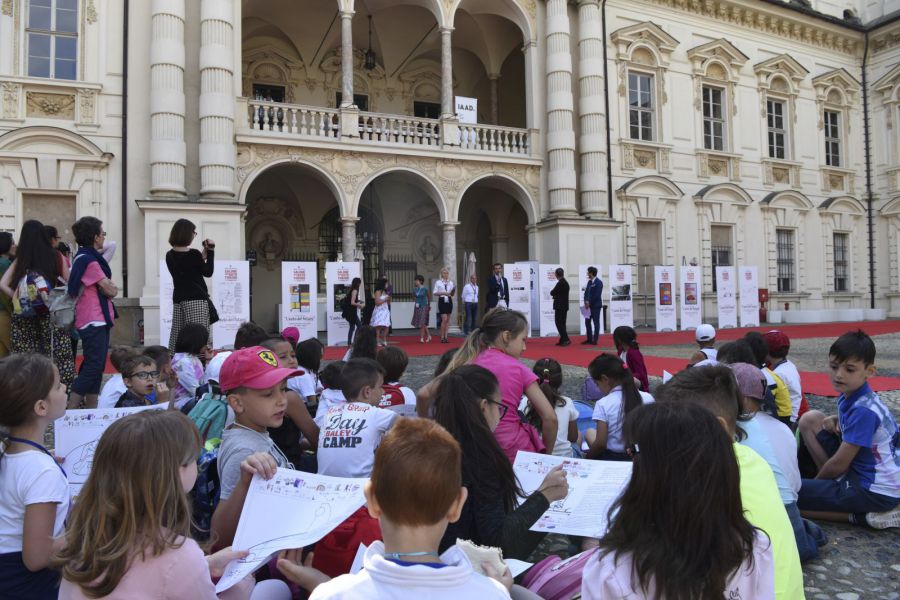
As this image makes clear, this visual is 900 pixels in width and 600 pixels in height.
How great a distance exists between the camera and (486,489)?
2512 millimetres

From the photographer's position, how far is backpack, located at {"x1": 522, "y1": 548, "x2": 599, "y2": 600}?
2.39 meters

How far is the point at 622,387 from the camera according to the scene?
437 cm

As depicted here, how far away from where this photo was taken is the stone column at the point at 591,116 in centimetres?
1769

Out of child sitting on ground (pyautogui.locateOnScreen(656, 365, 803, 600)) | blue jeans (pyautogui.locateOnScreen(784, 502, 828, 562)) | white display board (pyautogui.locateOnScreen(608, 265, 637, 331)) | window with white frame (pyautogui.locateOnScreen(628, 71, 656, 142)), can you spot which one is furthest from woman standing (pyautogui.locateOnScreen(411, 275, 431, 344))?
child sitting on ground (pyautogui.locateOnScreen(656, 365, 803, 600))

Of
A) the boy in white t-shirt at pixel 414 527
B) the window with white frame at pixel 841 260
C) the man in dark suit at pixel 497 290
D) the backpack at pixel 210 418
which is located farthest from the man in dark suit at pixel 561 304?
the window with white frame at pixel 841 260

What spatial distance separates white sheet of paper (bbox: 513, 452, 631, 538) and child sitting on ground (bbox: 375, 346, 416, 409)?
151 centimetres

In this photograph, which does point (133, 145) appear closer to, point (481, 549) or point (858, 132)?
point (481, 549)

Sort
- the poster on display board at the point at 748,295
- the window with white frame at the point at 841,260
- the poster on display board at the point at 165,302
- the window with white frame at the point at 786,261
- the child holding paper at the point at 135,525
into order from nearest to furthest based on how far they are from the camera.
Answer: the child holding paper at the point at 135,525 < the poster on display board at the point at 165,302 < the poster on display board at the point at 748,295 < the window with white frame at the point at 786,261 < the window with white frame at the point at 841,260

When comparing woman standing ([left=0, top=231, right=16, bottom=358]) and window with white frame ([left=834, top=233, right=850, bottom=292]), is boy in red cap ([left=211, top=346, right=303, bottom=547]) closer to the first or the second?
woman standing ([left=0, top=231, right=16, bottom=358])

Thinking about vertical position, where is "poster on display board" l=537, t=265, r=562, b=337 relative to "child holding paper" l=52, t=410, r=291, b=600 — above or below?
above

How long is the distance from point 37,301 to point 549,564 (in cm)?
523

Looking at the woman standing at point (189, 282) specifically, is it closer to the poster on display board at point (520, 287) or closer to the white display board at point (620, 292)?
the poster on display board at point (520, 287)

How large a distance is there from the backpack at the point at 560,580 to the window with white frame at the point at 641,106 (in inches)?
714

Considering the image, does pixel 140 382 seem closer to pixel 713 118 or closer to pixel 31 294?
pixel 31 294
